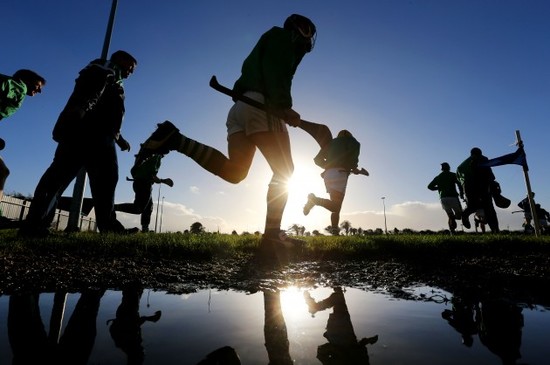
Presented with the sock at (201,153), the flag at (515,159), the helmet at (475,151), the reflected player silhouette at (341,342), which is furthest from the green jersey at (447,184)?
the reflected player silhouette at (341,342)

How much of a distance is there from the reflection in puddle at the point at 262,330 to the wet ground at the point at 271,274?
32 centimetres

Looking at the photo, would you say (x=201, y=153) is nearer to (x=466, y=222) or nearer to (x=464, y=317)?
(x=464, y=317)

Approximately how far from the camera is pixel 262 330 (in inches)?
44.2

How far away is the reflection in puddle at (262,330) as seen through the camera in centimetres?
88

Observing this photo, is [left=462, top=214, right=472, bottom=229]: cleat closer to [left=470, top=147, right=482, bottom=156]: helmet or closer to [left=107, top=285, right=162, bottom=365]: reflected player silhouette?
[left=470, top=147, right=482, bottom=156]: helmet

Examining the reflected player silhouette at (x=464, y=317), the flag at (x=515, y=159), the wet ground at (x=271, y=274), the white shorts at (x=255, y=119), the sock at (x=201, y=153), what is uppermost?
the flag at (x=515, y=159)

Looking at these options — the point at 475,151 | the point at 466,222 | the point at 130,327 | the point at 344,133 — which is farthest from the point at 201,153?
the point at 466,222

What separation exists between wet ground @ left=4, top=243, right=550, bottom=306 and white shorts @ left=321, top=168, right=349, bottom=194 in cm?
387

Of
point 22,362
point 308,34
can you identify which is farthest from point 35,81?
point 22,362

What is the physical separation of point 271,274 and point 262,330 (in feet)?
4.65

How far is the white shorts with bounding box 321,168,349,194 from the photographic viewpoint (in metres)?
6.97

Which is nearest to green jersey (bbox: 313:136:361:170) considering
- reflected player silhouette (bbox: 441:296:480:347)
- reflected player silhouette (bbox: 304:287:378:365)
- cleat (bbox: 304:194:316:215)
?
cleat (bbox: 304:194:316:215)

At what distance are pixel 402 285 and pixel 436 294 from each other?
0.32 metres

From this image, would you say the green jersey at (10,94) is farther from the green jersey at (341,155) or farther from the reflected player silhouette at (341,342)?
the green jersey at (341,155)
